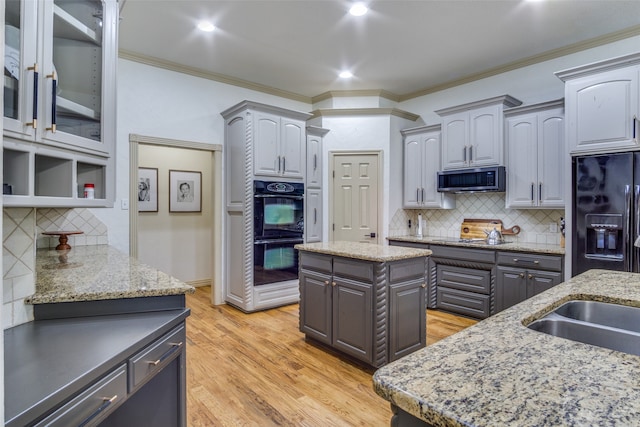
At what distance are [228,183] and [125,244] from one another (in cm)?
135

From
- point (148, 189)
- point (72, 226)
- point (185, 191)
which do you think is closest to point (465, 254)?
point (72, 226)

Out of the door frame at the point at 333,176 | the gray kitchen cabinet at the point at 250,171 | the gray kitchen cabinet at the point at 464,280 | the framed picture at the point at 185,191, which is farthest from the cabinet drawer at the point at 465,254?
the framed picture at the point at 185,191

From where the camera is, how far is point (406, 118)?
5023 mm

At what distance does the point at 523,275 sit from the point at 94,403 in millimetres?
3618

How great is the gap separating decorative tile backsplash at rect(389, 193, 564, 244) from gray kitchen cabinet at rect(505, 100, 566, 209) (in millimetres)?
326

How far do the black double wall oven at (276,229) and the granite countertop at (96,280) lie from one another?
1.81 meters

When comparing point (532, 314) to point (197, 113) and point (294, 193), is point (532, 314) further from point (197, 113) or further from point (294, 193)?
point (197, 113)

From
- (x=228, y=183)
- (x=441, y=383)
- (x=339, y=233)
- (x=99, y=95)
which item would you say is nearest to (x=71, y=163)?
(x=99, y=95)

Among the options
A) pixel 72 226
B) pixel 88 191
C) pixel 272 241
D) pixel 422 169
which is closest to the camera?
pixel 88 191

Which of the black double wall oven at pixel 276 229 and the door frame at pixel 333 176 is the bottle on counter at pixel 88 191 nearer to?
the black double wall oven at pixel 276 229

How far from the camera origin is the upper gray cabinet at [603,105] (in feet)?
9.29

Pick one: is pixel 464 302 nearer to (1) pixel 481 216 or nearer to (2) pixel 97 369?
(1) pixel 481 216

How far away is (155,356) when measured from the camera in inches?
52.9

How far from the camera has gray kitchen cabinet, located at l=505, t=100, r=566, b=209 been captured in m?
3.49
